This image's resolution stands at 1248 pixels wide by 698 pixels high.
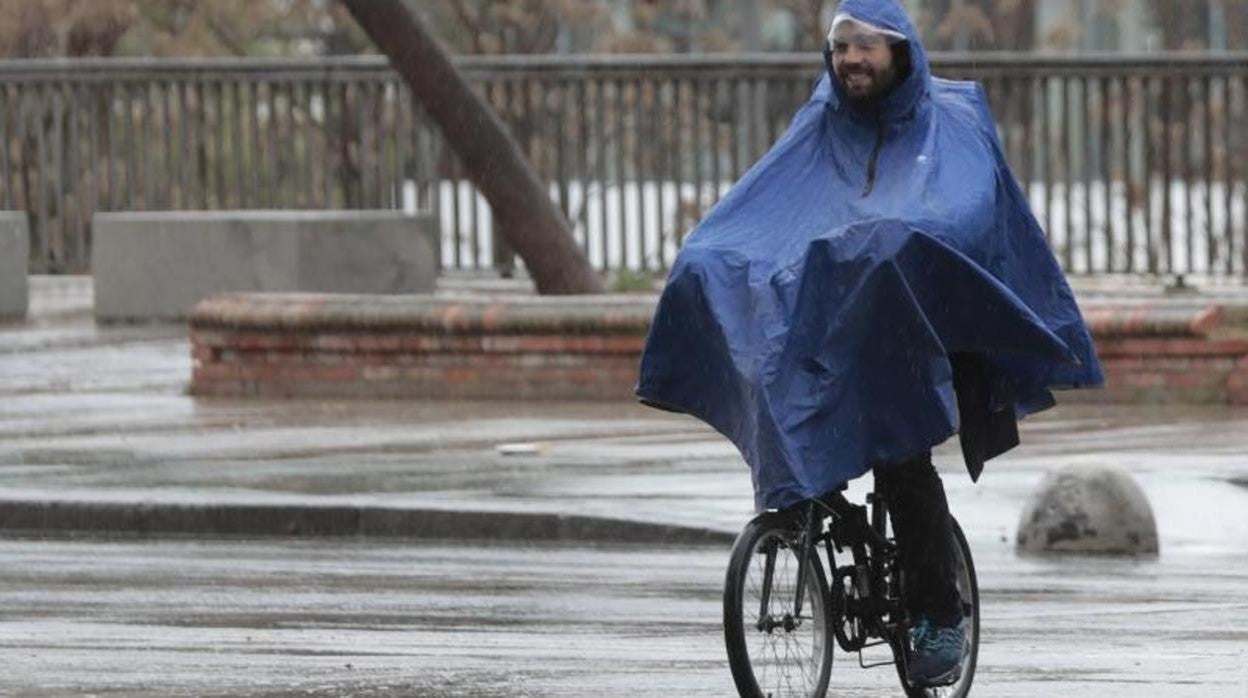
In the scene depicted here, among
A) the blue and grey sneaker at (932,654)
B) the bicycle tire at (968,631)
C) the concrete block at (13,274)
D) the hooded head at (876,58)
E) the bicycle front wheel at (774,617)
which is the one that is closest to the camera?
the bicycle front wheel at (774,617)

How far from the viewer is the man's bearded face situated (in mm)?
8156

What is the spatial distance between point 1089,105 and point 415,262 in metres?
4.57

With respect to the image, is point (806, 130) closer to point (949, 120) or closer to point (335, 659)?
point (949, 120)

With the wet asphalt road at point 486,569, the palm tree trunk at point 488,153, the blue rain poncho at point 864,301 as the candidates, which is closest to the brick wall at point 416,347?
the wet asphalt road at point 486,569

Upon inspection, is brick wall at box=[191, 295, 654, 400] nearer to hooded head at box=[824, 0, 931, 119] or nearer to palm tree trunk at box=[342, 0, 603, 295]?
palm tree trunk at box=[342, 0, 603, 295]

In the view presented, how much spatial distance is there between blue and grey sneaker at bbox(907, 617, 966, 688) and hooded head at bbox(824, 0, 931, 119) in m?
1.24

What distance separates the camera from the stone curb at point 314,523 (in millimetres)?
12805

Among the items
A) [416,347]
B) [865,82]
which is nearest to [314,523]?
[416,347]

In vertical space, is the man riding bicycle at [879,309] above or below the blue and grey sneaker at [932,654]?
above

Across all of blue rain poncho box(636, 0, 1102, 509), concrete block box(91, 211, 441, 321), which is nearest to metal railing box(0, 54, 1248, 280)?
concrete block box(91, 211, 441, 321)

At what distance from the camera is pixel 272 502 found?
13367 mm

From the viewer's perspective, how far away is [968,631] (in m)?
8.57

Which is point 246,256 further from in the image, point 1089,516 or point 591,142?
point 1089,516

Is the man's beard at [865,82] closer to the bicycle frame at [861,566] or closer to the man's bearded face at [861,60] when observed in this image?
the man's bearded face at [861,60]
